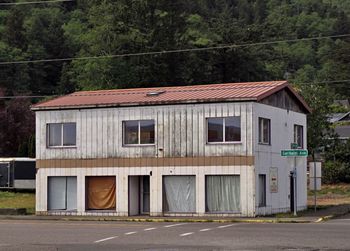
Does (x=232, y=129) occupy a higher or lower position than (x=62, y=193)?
higher

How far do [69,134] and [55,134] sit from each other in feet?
2.92

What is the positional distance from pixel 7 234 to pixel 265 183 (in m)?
15.7

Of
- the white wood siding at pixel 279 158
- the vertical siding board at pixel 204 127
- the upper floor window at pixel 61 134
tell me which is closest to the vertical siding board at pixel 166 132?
the vertical siding board at pixel 204 127

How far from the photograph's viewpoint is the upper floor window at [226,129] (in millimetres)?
38844

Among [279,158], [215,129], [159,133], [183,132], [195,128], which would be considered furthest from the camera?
[279,158]

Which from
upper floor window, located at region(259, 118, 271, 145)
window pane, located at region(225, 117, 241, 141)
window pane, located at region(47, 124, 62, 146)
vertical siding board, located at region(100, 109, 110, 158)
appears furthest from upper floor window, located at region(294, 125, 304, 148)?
window pane, located at region(47, 124, 62, 146)

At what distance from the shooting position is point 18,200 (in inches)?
2041

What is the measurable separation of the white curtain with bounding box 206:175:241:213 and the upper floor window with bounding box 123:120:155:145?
391cm

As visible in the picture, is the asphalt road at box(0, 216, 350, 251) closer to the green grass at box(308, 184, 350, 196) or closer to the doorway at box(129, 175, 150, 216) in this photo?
the doorway at box(129, 175, 150, 216)

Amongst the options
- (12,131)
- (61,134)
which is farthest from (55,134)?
(12,131)

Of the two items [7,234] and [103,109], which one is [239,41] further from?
[7,234]

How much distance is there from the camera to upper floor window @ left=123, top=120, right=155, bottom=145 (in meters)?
40.7

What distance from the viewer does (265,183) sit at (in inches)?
1569

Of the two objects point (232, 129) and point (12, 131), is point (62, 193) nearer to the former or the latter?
point (232, 129)
